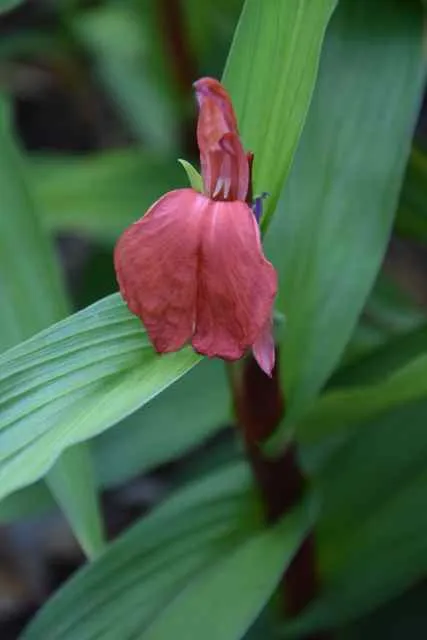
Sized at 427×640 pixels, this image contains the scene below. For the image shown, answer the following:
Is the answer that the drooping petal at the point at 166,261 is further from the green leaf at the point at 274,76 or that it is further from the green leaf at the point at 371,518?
the green leaf at the point at 371,518

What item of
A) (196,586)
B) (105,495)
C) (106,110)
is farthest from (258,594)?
(106,110)

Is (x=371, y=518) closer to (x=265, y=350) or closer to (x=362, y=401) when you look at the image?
(x=362, y=401)

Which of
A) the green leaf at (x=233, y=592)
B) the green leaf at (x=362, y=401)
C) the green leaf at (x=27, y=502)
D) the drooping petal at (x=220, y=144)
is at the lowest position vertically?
the green leaf at (x=27, y=502)

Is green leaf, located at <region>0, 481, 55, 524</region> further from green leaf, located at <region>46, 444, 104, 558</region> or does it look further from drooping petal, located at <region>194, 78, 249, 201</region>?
drooping petal, located at <region>194, 78, 249, 201</region>

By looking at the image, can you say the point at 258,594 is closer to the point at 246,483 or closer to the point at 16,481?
the point at 246,483

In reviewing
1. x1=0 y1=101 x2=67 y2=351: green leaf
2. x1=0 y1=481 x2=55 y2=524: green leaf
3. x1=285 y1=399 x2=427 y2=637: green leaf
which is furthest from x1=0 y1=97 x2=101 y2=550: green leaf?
x1=285 y1=399 x2=427 y2=637: green leaf

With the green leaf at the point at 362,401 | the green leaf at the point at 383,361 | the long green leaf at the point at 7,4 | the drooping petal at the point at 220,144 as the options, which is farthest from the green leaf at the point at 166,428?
the drooping petal at the point at 220,144

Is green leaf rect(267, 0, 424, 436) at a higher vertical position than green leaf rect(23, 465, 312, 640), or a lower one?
higher
